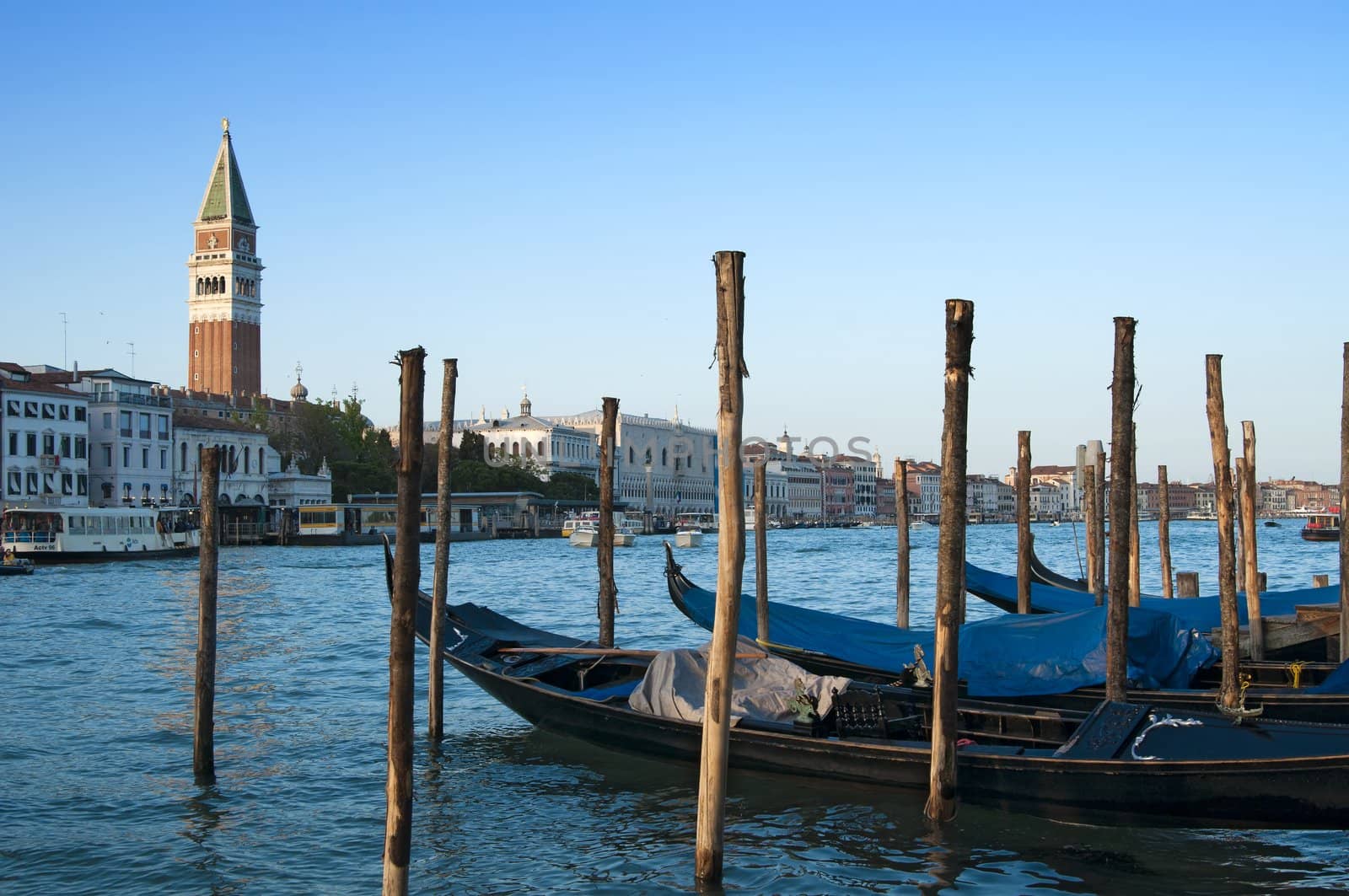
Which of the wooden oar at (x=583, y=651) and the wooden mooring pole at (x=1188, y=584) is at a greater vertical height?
the wooden mooring pole at (x=1188, y=584)

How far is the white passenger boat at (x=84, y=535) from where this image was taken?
28250 millimetres

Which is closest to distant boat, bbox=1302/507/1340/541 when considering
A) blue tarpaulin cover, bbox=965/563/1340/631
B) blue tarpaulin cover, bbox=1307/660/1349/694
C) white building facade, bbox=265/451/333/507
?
white building facade, bbox=265/451/333/507

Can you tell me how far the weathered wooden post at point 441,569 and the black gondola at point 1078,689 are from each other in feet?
6.38

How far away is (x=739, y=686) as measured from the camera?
6.93m

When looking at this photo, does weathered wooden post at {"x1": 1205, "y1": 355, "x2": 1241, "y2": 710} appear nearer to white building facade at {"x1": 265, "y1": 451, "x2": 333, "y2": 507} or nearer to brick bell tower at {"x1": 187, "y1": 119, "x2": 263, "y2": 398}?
white building facade at {"x1": 265, "y1": 451, "x2": 333, "y2": 507}

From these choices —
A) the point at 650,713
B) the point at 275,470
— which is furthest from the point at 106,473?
the point at 650,713

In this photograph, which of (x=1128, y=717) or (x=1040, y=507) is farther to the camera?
(x=1040, y=507)

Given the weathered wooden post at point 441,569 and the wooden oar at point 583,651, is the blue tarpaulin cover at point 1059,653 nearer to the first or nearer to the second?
the wooden oar at point 583,651

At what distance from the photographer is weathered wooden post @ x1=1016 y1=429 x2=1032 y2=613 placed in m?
11.0

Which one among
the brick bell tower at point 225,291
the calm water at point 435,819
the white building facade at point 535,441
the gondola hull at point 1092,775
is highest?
the brick bell tower at point 225,291

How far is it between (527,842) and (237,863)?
48.4 inches

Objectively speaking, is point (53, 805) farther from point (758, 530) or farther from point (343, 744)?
point (758, 530)

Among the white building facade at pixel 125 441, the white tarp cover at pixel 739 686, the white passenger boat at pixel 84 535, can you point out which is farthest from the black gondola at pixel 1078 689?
the white building facade at pixel 125 441

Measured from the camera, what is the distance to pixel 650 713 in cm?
693
